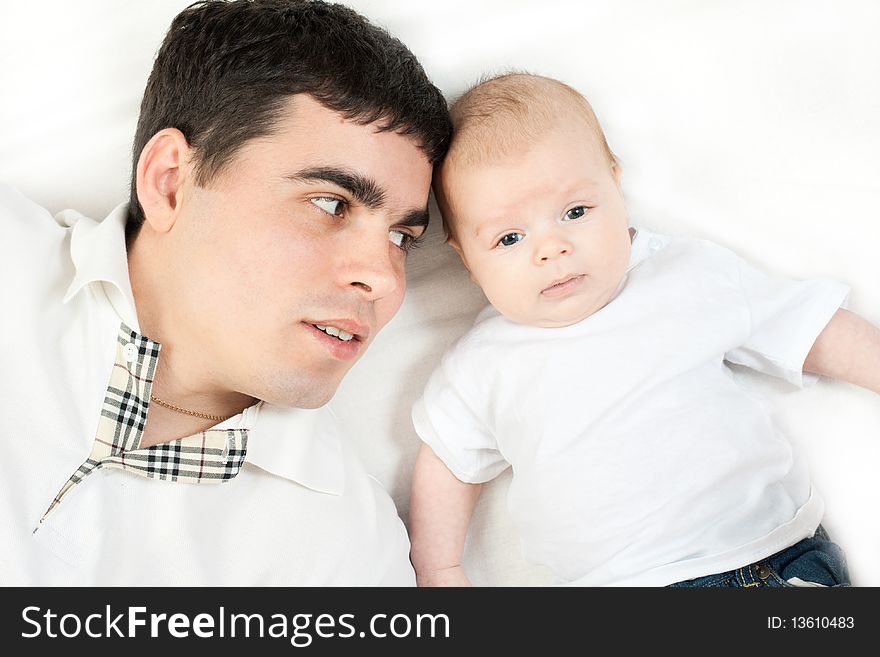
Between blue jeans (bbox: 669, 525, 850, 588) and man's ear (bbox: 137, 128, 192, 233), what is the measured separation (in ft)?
3.64

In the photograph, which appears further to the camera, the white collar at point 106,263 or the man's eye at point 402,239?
the man's eye at point 402,239

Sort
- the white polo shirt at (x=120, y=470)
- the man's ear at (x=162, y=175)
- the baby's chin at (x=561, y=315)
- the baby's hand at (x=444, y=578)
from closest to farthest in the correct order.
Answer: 1. the white polo shirt at (x=120, y=470)
2. the man's ear at (x=162, y=175)
3. the baby's chin at (x=561, y=315)
4. the baby's hand at (x=444, y=578)

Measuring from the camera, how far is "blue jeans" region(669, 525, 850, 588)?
5.24ft

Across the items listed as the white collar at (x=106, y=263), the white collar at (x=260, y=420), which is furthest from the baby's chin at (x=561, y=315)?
the white collar at (x=106, y=263)

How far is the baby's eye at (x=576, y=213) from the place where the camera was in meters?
1.62

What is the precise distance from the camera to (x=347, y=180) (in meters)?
1.45

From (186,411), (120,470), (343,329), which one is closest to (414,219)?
(343,329)

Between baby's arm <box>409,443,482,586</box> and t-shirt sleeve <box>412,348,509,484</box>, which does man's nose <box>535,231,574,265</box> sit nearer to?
t-shirt sleeve <box>412,348,509,484</box>

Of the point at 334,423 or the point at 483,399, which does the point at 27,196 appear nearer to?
the point at 334,423

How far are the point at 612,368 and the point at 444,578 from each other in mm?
533

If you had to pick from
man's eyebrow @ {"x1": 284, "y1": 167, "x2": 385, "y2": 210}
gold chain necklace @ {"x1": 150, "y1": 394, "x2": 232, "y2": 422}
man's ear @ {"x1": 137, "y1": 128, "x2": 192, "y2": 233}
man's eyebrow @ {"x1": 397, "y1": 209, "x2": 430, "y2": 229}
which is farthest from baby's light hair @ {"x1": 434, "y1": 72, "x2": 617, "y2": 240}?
gold chain necklace @ {"x1": 150, "y1": 394, "x2": 232, "y2": 422}

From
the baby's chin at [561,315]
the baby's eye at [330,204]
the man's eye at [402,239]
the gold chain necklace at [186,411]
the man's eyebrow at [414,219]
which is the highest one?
the baby's eye at [330,204]

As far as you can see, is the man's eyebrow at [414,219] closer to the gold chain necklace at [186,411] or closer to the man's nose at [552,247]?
the man's nose at [552,247]

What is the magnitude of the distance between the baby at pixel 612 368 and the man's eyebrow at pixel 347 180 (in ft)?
0.74
